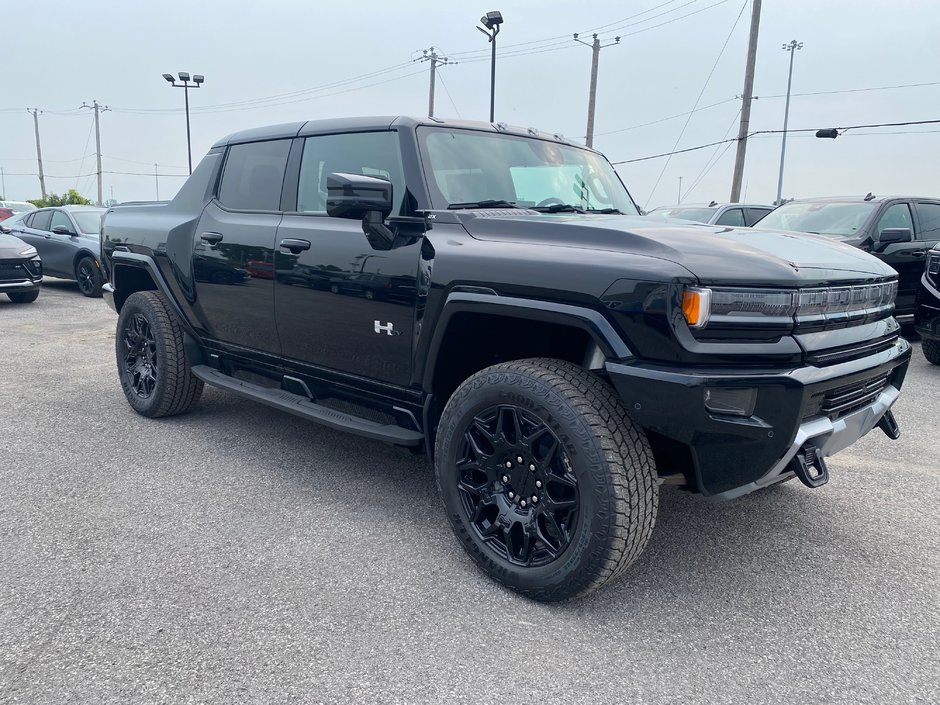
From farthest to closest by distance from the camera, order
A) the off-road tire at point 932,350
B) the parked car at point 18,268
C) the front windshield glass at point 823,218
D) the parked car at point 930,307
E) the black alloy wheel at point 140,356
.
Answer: the parked car at point 18,268, the front windshield glass at point 823,218, the off-road tire at point 932,350, the parked car at point 930,307, the black alloy wheel at point 140,356

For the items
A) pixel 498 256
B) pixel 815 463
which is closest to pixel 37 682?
pixel 498 256

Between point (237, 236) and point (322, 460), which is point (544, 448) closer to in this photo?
point (322, 460)

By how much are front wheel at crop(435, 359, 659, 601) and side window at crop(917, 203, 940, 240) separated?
7805 millimetres

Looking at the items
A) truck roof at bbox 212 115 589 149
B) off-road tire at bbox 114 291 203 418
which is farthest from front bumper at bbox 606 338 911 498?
off-road tire at bbox 114 291 203 418

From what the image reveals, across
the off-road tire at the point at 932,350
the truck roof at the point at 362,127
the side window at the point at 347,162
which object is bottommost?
the off-road tire at the point at 932,350

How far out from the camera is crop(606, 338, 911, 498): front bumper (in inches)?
89.4

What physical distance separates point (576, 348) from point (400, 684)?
1.52m

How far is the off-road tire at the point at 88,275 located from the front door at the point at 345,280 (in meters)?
9.64

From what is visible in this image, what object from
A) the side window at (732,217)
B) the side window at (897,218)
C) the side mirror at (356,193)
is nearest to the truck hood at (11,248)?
the side mirror at (356,193)

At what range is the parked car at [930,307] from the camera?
6691 mm

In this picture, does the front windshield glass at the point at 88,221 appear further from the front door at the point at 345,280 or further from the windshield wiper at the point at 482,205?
the windshield wiper at the point at 482,205

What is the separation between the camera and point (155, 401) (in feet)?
15.4

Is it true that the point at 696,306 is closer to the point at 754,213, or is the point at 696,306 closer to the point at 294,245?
the point at 294,245

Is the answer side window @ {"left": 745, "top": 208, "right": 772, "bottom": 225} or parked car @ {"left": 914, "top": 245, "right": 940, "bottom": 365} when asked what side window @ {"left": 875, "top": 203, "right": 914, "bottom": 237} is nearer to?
parked car @ {"left": 914, "top": 245, "right": 940, "bottom": 365}
